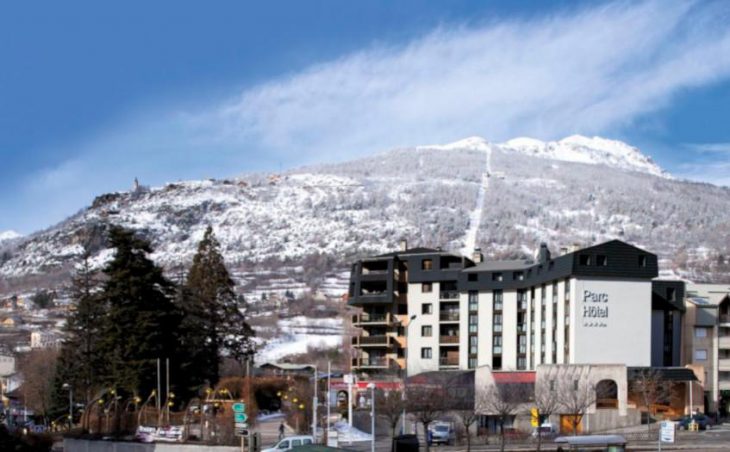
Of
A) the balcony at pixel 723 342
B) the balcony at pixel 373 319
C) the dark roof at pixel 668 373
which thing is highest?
the balcony at pixel 373 319

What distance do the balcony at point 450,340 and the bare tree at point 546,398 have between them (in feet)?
82.5

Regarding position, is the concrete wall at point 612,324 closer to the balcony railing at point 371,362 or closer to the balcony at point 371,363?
the balcony at point 371,363

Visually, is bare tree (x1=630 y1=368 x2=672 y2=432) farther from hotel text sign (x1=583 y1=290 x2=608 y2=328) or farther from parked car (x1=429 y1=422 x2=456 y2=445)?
parked car (x1=429 y1=422 x2=456 y2=445)

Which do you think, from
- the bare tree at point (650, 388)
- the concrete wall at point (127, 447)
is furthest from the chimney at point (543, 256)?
the concrete wall at point (127, 447)

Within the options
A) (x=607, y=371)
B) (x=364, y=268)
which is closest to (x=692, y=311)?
(x=607, y=371)

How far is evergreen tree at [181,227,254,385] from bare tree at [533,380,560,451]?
27.4m

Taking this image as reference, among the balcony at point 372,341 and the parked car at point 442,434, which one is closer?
the parked car at point 442,434

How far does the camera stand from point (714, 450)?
66500 mm

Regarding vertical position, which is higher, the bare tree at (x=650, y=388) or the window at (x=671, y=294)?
the window at (x=671, y=294)

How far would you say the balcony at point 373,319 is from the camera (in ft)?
401

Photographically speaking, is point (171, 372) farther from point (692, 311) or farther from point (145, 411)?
point (692, 311)

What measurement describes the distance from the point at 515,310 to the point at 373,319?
17.8 metres

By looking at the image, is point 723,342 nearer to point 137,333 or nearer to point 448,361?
point 448,361

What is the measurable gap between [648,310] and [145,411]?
133ft
